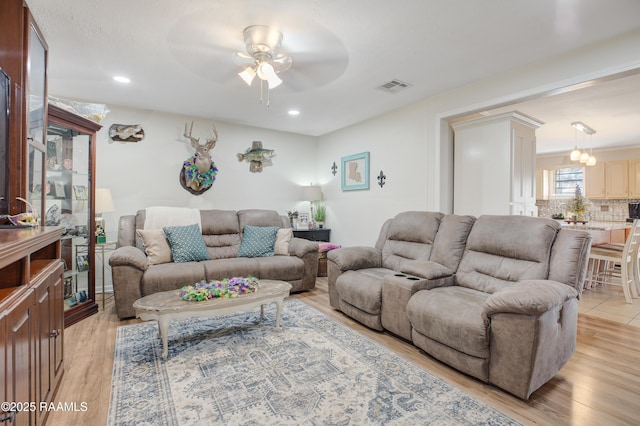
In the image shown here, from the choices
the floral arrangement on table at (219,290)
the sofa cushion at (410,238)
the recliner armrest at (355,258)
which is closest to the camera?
the floral arrangement on table at (219,290)

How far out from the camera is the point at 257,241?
13.6 feet

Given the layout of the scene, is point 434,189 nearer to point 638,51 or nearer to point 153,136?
point 638,51

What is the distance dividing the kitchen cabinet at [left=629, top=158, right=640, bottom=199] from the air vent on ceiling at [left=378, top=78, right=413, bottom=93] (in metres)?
6.22

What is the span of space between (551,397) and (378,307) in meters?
1.27

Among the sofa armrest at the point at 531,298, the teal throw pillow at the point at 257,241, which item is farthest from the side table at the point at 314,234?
the sofa armrest at the point at 531,298

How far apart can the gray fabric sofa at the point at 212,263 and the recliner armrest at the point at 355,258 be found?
2.61 feet

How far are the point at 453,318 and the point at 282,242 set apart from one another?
103 inches

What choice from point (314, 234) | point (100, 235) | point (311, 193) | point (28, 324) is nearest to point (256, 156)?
point (311, 193)

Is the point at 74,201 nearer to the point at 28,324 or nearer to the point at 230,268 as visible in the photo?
the point at 230,268

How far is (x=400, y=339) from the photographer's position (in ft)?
8.78

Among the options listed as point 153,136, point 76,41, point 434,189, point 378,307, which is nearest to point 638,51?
point 434,189

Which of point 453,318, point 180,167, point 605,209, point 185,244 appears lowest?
point 453,318

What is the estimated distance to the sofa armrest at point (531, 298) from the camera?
1736 mm

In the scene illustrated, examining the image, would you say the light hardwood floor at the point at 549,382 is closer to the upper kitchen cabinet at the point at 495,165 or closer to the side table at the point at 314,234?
the upper kitchen cabinet at the point at 495,165
